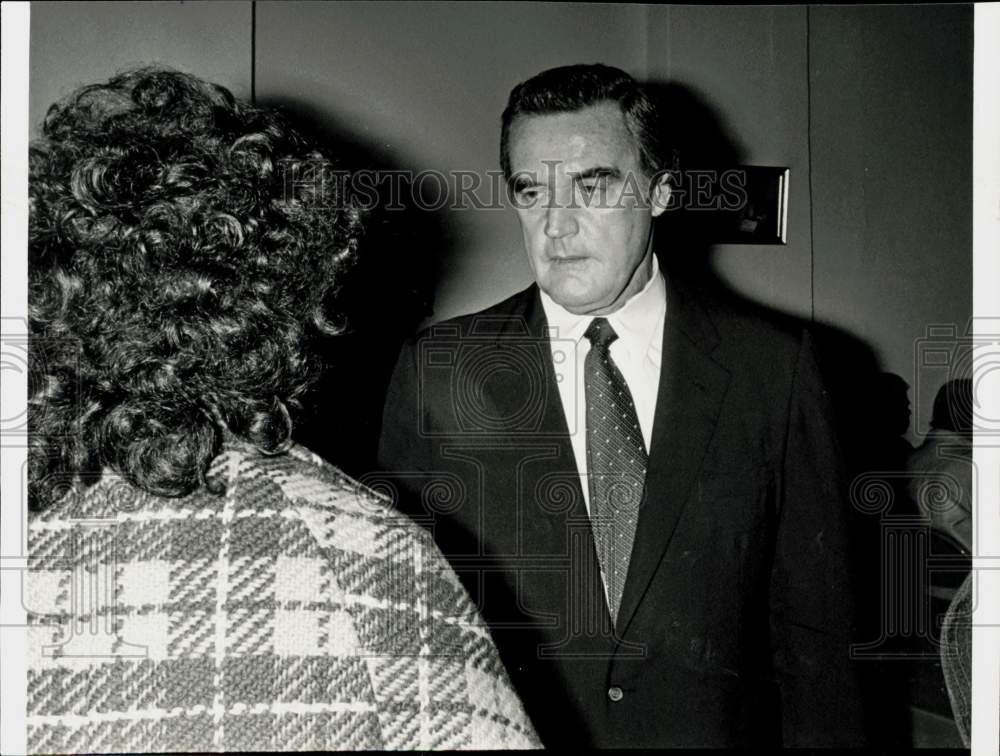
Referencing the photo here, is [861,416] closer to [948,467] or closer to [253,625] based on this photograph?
[948,467]

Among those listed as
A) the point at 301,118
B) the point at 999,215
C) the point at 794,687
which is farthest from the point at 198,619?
the point at 999,215

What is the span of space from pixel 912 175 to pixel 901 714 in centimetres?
51

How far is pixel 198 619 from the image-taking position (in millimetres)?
679

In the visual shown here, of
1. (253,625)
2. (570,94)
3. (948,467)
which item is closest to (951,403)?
(948,467)

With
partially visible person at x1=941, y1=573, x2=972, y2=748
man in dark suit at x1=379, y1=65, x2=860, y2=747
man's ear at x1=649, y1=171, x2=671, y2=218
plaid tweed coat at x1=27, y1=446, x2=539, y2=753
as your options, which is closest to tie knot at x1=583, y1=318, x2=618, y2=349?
man in dark suit at x1=379, y1=65, x2=860, y2=747

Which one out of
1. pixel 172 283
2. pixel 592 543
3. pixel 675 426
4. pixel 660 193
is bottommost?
pixel 592 543

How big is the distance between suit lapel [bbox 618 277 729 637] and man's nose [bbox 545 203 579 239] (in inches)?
4.4

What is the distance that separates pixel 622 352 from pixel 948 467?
1.11ft

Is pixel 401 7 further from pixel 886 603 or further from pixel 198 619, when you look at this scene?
pixel 886 603

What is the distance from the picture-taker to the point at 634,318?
2.78ft

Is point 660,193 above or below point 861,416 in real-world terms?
above

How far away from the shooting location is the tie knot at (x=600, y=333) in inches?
33.2

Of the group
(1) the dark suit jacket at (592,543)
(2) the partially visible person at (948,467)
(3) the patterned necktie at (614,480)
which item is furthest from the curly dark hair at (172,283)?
(2) the partially visible person at (948,467)

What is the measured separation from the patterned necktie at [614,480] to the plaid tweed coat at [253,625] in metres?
0.15
